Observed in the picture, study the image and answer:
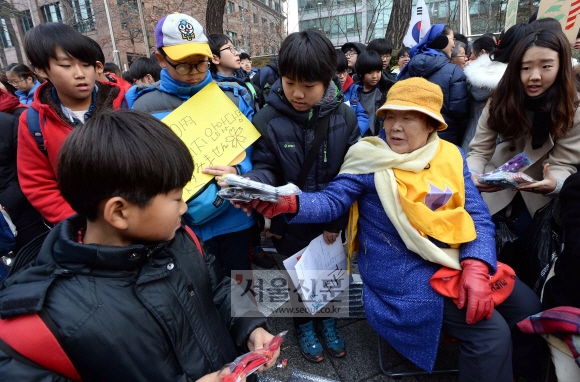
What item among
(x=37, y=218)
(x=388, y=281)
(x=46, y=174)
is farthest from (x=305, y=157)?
(x=37, y=218)

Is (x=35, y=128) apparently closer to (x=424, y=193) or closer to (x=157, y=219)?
(x=157, y=219)

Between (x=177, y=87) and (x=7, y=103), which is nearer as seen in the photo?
(x=177, y=87)

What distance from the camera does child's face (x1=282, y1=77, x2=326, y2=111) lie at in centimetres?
178

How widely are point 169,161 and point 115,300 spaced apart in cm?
46

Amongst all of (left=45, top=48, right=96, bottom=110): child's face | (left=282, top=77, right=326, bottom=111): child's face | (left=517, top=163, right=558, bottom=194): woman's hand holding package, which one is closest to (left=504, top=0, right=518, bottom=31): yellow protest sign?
(left=517, top=163, right=558, bottom=194): woman's hand holding package

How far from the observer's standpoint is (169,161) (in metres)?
1.02

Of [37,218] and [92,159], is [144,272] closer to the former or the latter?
[92,159]

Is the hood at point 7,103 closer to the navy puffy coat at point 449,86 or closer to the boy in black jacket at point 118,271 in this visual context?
the boy in black jacket at point 118,271

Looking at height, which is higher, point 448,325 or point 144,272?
point 144,272

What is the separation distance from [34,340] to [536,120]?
2724 millimetres

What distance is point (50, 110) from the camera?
182 centimetres

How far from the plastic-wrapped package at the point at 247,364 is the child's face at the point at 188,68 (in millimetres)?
1534

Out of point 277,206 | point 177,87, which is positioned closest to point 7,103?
point 177,87

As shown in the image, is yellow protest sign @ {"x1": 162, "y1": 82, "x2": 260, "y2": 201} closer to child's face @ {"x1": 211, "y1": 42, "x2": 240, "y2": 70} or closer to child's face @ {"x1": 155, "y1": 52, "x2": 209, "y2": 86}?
child's face @ {"x1": 155, "y1": 52, "x2": 209, "y2": 86}
